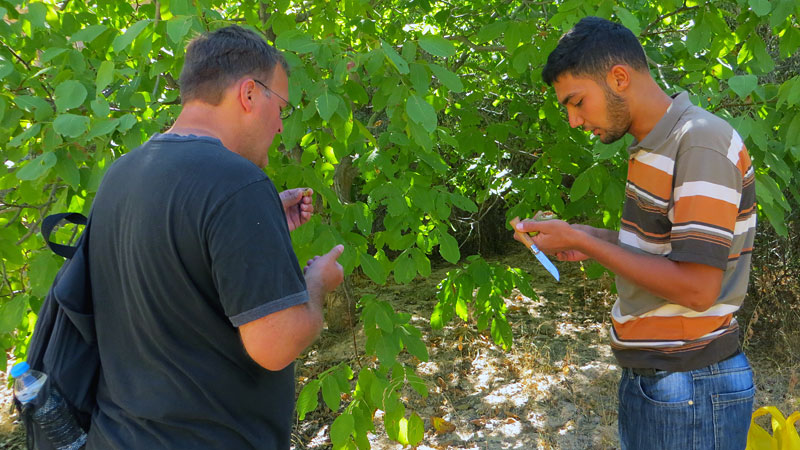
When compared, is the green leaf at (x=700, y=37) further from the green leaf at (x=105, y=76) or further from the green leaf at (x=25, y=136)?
the green leaf at (x=25, y=136)

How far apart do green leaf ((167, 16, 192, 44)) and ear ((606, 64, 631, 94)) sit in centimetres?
123

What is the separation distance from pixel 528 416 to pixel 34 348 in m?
3.57

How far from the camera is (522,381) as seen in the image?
477 cm

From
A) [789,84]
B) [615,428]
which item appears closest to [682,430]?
[789,84]

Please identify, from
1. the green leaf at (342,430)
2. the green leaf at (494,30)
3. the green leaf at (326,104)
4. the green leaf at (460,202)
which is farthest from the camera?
the green leaf at (460,202)

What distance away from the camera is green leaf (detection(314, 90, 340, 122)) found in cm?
199

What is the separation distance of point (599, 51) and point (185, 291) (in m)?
1.25

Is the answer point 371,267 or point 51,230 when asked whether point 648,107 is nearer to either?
point 371,267

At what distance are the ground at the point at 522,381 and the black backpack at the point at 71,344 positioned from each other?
2.02 m

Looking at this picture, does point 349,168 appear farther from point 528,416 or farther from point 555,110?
point 528,416

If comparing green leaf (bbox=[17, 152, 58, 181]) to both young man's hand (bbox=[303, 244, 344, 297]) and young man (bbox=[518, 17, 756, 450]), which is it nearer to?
young man's hand (bbox=[303, 244, 344, 297])

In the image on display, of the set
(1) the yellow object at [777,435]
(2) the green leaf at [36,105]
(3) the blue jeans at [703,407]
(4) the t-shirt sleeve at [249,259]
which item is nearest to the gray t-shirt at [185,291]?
(4) the t-shirt sleeve at [249,259]

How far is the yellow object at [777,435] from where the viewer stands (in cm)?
211

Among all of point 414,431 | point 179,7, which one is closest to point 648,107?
point 179,7
